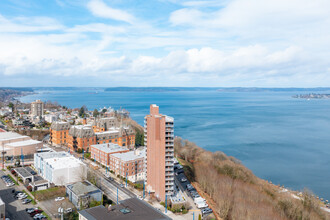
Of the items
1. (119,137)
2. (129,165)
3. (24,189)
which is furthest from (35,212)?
(119,137)

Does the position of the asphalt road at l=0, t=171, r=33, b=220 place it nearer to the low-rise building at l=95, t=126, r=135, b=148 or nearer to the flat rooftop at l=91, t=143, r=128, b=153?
the flat rooftop at l=91, t=143, r=128, b=153

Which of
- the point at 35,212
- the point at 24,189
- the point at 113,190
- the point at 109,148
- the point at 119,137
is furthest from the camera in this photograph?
the point at 119,137

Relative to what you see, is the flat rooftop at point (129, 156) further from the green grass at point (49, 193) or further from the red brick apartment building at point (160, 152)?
the green grass at point (49, 193)

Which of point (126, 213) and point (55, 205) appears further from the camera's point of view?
point (55, 205)

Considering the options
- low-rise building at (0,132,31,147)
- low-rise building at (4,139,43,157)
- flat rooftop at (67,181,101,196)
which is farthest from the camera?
low-rise building at (0,132,31,147)

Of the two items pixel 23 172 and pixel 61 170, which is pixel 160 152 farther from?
pixel 23 172

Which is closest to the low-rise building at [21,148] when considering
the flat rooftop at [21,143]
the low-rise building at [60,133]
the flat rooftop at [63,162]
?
the flat rooftop at [21,143]

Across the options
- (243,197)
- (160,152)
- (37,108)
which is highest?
(37,108)

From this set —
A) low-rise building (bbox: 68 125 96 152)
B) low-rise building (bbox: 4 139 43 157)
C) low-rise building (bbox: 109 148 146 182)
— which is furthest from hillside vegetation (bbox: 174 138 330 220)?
low-rise building (bbox: 4 139 43 157)
